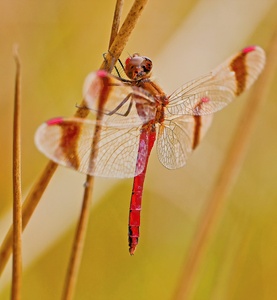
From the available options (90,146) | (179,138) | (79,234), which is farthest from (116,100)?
(79,234)

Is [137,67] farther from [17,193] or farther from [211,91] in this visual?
[17,193]

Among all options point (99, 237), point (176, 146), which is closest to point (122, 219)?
point (99, 237)

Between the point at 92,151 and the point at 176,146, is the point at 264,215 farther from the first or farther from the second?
the point at 92,151

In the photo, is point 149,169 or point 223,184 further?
point 149,169

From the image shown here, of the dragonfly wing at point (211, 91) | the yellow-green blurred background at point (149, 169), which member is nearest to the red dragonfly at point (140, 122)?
the dragonfly wing at point (211, 91)

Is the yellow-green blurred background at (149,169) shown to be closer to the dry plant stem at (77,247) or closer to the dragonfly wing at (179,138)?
the dragonfly wing at (179,138)

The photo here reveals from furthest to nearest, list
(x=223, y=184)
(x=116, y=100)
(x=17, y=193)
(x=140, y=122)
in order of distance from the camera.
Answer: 1. (x=140, y=122)
2. (x=116, y=100)
3. (x=223, y=184)
4. (x=17, y=193)

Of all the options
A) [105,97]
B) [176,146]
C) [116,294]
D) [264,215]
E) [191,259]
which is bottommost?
[116,294]
